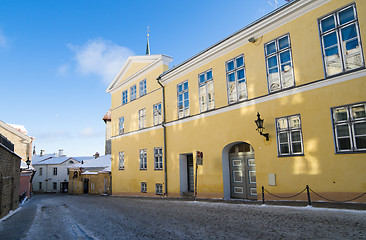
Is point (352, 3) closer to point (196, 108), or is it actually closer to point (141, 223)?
point (196, 108)

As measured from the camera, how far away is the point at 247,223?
25.5 ft

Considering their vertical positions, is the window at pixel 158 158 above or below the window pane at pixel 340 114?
below

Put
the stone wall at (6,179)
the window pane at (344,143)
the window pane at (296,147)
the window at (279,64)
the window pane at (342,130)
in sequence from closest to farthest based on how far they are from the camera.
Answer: the window pane at (344,143) → the window pane at (342,130) → the window pane at (296,147) → the window at (279,64) → the stone wall at (6,179)

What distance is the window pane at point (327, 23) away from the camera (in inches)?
406

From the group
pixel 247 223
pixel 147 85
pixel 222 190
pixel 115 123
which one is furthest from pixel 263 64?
pixel 115 123

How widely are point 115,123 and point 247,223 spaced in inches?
817

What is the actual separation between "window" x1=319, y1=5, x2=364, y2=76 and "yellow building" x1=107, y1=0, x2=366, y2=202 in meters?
0.04

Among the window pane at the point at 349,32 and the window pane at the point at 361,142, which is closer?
the window pane at the point at 361,142

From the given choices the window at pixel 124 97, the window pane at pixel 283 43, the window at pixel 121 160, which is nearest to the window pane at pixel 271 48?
the window pane at pixel 283 43

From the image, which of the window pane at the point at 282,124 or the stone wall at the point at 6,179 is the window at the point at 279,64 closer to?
the window pane at the point at 282,124

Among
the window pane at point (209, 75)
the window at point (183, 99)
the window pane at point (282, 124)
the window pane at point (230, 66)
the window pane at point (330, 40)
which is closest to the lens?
the window pane at point (330, 40)

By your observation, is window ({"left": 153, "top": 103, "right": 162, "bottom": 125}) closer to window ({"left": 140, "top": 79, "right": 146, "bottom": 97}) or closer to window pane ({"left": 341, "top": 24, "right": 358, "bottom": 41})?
window ({"left": 140, "top": 79, "right": 146, "bottom": 97})

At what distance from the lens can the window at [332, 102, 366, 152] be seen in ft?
30.6

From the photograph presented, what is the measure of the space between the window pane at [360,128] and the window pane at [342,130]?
288 mm
